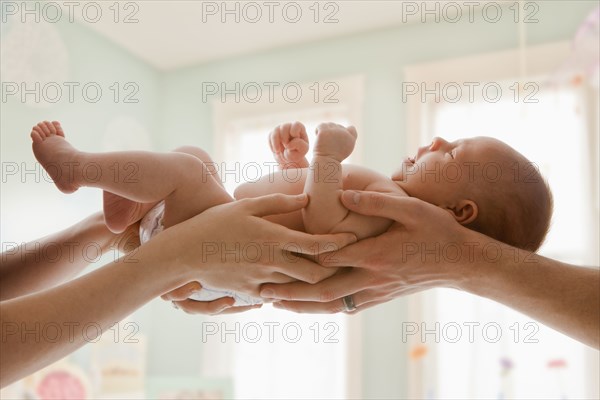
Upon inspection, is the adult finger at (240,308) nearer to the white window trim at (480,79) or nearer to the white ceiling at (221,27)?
the white window trim at (480,79)

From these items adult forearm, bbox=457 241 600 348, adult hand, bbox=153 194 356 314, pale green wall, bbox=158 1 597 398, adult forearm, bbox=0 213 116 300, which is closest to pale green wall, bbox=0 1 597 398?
pale green wall, bbox=158 1 597 398

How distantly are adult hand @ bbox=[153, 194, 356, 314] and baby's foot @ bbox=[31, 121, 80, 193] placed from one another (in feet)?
0.79

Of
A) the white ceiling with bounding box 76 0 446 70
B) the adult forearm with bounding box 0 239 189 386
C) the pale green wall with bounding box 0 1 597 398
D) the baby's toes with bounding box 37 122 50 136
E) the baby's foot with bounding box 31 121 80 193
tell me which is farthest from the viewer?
the white ceiling with bounding box 76 0 446 70

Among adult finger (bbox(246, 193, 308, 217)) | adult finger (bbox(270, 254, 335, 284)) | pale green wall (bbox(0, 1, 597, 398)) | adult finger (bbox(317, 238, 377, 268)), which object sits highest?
pale green wall (bbox(0, 1, 597, 398))

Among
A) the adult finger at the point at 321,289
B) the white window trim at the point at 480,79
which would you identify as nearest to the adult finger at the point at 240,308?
the adult finger at the point at 321,289

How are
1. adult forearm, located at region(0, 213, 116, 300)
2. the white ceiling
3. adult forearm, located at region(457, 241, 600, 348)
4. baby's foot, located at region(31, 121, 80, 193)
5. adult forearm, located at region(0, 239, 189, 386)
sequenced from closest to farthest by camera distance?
1. adult forearm, located at region(0, 239, 189, 386)
2. adult forearm, located at region(457, 241, 600, 348)
3. baby's foot, located at region(31, 121, 80, 193)
4. adult forearm, located at region(0, 213, 116, 300)
5. the white ceiling

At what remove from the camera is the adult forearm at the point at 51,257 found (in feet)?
4.84

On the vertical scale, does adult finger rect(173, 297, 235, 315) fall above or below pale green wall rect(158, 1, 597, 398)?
below

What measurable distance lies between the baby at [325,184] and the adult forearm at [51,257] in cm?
22

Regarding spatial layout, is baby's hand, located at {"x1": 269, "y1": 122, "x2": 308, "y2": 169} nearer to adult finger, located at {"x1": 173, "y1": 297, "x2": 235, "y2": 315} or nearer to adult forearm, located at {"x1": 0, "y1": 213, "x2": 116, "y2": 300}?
adult finger, located at {"x1": 173, "y1": 297, "x2": 235, "y2": 315}

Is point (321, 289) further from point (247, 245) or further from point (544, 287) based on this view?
point (544, 287)

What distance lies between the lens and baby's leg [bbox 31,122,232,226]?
122cm

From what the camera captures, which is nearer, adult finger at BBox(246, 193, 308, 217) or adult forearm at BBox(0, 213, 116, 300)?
adult finger at BBox(246, 193, 308, 217)

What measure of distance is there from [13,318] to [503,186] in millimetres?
1071
